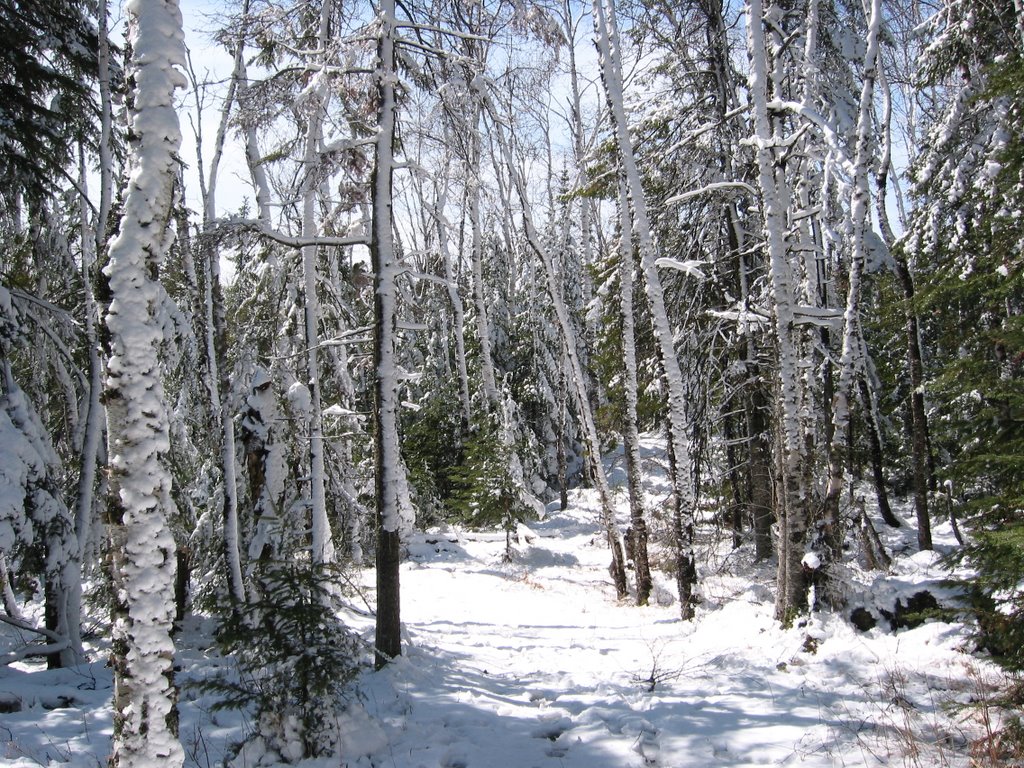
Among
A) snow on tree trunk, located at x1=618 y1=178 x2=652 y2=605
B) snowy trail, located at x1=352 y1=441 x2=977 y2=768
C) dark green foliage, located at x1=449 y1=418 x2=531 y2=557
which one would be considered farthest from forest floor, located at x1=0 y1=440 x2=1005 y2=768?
dark green foliage, located at x1=449 y1=418 x2=531 y2=557

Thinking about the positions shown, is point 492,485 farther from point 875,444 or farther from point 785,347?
point 785,347

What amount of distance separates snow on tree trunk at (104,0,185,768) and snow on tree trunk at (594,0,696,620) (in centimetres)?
700

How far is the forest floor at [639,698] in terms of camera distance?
4609 mm

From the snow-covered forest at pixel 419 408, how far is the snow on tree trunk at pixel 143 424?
0.02 metres

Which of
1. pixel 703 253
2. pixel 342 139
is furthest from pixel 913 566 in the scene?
pixel 342 139

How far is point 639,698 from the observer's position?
5.79 metres

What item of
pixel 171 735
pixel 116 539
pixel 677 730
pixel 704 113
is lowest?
pixel 677 730

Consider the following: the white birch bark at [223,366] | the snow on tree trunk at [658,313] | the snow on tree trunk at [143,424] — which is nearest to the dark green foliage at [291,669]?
the snow on tree trunk at [143,424]

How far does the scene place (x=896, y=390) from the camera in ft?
64.4

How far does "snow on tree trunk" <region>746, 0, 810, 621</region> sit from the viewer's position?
714 cm

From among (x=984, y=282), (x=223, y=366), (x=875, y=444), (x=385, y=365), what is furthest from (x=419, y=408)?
(x=875, y=444)

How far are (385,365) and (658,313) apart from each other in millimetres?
4242

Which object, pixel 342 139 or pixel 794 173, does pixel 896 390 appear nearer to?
pixel 794 173

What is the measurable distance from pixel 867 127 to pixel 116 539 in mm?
7555
